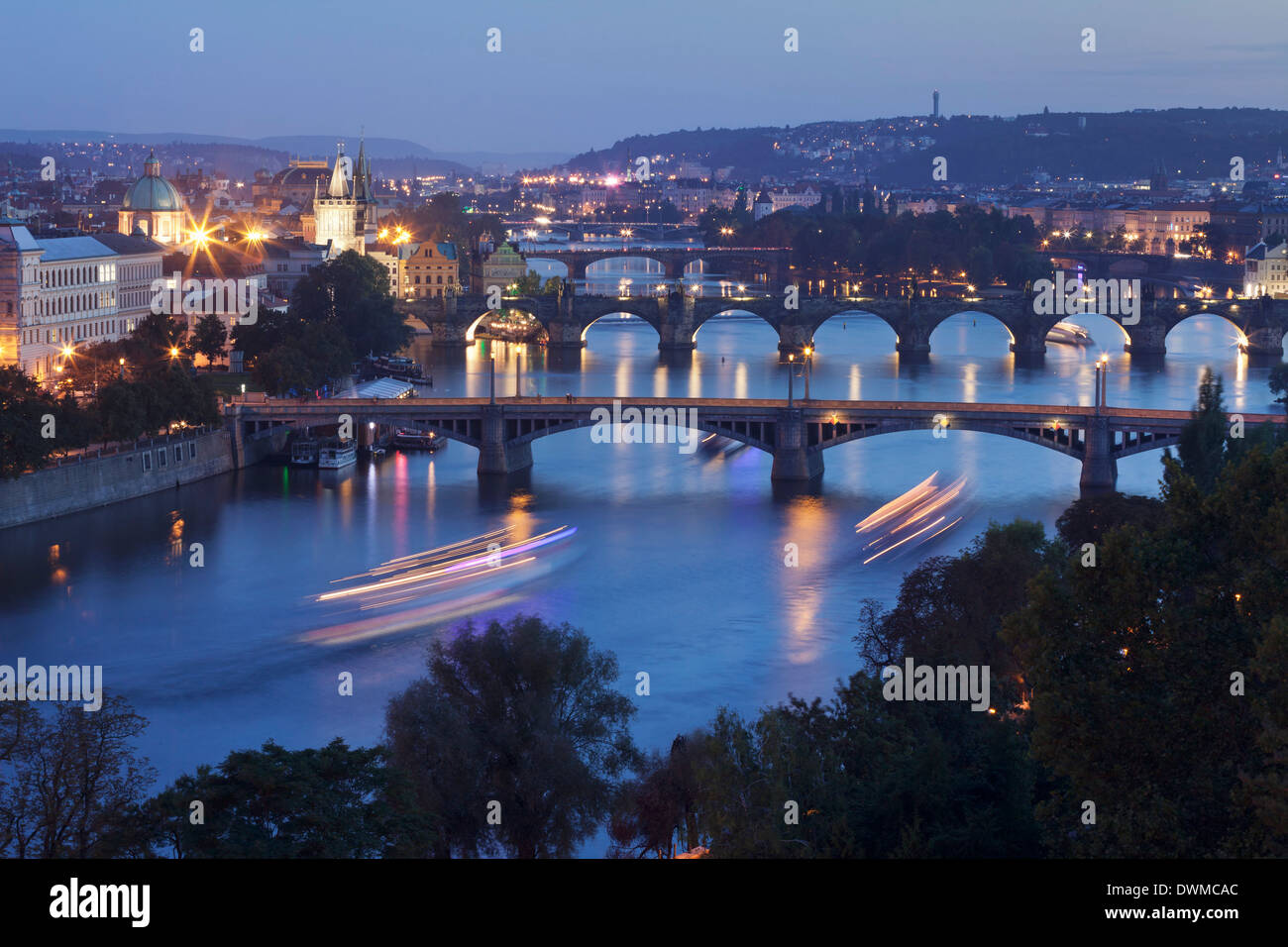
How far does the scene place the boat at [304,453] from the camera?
22.2 meters

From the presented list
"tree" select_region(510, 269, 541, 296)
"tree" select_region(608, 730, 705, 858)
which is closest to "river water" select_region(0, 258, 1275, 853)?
"tree" select_region(608, 730, 705, 858)

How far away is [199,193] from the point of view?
72.9 metres

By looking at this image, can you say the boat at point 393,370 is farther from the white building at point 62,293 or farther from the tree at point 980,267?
the tree at point 980,267

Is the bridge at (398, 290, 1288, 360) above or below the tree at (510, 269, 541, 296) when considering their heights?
below

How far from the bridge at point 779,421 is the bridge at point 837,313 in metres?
15.1

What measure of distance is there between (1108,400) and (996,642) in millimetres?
18466

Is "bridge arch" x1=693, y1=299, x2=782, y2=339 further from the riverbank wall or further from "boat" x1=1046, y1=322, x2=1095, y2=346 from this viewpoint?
the riverbank wall

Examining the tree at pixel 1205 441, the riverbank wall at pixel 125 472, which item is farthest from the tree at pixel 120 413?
the tree at pixel 1205 441

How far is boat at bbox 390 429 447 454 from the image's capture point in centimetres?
2398

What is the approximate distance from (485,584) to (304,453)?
286 inches

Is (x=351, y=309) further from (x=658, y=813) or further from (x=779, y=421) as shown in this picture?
(x=658, y=813)

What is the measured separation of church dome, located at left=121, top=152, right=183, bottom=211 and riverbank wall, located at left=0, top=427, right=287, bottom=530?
1681 cm

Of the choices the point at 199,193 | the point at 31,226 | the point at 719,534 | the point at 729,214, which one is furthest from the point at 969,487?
the point at 199,193
